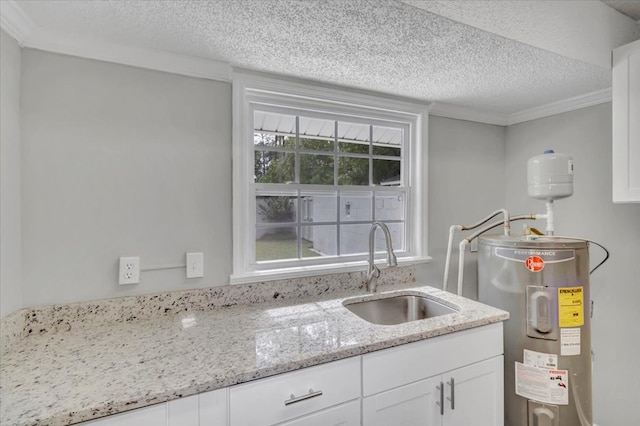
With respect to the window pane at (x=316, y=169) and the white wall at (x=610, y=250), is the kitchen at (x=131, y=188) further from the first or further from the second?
the window pane at (x=316, y=169)

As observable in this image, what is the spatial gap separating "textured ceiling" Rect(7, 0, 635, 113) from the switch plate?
3.21 feet

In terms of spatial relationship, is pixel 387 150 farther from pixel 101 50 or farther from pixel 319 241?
pixel 101 50

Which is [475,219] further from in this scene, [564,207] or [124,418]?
[124,418]

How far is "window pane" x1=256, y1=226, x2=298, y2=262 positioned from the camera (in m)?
1.76

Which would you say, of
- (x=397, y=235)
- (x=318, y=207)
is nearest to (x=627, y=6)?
(x=397, y=235)

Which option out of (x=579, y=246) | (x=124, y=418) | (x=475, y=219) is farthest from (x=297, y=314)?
(x=475, y=219)

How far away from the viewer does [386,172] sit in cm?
215

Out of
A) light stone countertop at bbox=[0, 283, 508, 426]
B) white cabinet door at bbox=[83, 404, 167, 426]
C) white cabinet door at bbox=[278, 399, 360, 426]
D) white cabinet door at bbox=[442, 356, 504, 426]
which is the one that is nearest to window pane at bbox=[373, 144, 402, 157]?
light stone countertop at bbox=[0, 283, 508, 426]

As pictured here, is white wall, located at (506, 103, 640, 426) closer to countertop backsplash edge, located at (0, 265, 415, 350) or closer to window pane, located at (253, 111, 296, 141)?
countertop backsplash edge, located at (0, 265, 415, 350)

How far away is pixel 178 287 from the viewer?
4.85 ft

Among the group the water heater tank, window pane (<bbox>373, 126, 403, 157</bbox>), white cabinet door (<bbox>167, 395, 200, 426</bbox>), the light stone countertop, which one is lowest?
white cabinet door (<bbox>167, 395, 200, 426</bbox>)

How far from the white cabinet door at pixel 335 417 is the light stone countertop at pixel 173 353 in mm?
188

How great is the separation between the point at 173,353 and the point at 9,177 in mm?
917

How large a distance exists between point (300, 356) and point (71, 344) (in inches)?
34.2
